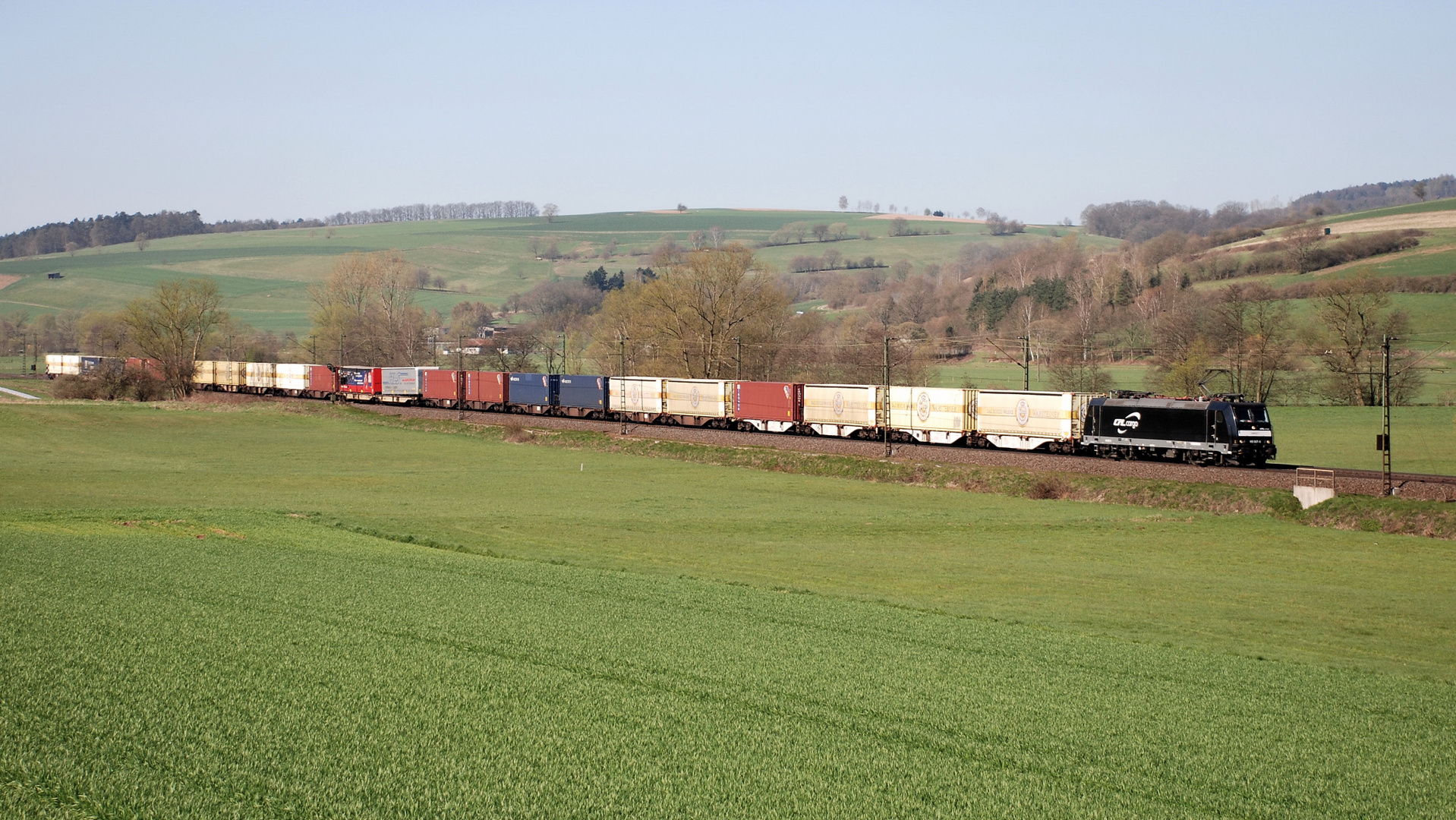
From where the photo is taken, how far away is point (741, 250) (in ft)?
318

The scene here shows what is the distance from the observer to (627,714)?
10906 mm

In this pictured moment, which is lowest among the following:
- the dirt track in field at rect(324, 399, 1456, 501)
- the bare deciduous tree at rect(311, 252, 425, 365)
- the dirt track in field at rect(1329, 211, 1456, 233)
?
the dirt track in field at rect(324, 399, 1456, 501)

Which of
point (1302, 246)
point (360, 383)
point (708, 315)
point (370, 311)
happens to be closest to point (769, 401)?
point (708, 315)

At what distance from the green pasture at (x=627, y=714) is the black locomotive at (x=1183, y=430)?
3245 centimetres

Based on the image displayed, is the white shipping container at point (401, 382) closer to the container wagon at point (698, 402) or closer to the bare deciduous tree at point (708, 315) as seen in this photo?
the bare deciduous tree at point (708, 315)

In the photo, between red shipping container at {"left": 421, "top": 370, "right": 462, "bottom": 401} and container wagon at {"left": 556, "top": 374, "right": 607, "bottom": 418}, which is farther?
red shipping container at {"left": 421, "top": 370, "right": 462, "bottom": 401}

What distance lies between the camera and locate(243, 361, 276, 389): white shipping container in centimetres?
10575

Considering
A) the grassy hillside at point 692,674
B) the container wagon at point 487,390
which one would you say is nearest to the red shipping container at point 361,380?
the container wagon at point 487,390

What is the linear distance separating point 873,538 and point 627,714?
21.9m

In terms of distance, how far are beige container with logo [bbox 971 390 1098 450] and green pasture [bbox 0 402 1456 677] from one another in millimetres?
11517

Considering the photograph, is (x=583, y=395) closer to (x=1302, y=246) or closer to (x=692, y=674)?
(x=692, y=674)

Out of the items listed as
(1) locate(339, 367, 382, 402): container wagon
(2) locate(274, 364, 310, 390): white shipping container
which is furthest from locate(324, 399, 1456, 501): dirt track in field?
(2) locate(274, 364, 310, 390): white shipping container

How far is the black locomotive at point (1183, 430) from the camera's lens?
45469 millimetres

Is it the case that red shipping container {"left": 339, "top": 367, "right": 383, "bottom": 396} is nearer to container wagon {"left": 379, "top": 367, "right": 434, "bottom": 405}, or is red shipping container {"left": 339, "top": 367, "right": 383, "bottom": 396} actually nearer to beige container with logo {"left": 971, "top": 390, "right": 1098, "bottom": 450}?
container wagon {"left": 379, "top": 367, "right": 434, "bottom": 405}
